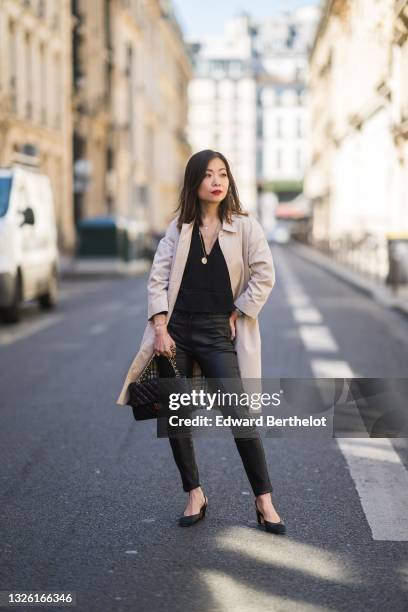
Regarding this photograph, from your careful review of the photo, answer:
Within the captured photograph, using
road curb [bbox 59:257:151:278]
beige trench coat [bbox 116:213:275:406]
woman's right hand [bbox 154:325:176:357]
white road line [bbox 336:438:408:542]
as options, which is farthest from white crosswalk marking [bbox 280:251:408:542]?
road curb [bbox 59:257:151:278]

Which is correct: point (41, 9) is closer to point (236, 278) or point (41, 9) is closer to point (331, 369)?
point (331, 369)

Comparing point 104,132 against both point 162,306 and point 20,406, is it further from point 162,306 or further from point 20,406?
point 162,306

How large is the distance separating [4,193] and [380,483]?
10737 mm

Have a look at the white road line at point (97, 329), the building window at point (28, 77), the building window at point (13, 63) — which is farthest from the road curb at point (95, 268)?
the white road line at point (97, 329)

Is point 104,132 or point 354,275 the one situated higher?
point 104,132

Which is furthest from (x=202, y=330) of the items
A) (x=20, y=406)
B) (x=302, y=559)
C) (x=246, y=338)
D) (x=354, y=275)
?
(x=354, y=275)

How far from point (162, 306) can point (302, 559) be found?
1.19 metres

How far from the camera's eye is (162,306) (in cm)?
473

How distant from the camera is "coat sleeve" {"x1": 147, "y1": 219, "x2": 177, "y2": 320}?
4746 millimetres

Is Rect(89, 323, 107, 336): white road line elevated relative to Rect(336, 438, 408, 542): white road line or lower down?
lower down

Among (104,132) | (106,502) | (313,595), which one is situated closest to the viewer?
(313,595)

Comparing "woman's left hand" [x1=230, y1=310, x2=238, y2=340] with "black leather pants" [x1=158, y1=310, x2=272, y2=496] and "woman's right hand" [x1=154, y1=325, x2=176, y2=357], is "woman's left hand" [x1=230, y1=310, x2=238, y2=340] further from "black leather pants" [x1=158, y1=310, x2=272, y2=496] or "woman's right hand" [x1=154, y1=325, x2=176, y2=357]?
"woman's right hand" [x1=154, y1=325, x2=176, y2=357]

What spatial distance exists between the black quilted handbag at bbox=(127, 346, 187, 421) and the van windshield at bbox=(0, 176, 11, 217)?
10.8m

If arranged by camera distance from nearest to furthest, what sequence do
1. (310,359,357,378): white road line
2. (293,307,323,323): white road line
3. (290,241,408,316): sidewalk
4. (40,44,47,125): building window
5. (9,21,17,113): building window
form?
1. (310,359,357,378): white road line
2. (293,307,323,323): white road line
3. (290,241,408,316): sidewalk
4. (9,21,17,113): building window
5. (40,44,47,125): building window
